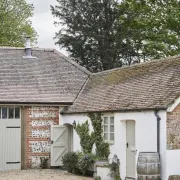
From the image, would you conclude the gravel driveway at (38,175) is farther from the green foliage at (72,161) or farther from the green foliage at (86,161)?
the green foliage at (86,161)

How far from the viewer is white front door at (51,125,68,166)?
22.2 m

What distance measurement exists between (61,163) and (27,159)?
149 cm

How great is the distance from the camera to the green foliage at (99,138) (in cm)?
1858

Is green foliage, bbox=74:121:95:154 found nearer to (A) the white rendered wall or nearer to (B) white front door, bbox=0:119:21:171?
(B) white front door, bbox=0:119:21:171

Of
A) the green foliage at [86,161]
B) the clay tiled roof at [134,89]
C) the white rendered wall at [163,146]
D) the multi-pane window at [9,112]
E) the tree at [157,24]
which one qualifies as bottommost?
the green foliage at [86,161]

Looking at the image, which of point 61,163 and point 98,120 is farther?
point 61,163

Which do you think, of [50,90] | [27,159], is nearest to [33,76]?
[50,90]

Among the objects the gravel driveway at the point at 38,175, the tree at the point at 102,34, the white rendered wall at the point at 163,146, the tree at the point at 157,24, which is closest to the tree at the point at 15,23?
the tree at the point at 102,34

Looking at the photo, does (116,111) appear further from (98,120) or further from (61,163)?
(61,163)

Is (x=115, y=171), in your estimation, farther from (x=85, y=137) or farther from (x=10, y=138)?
(x=10, y=138)

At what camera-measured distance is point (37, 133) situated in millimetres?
22312

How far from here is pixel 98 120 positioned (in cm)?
1914

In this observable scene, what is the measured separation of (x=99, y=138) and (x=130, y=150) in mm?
2082

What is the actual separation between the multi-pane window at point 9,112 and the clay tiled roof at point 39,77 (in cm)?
49
